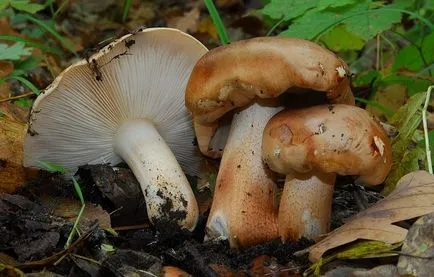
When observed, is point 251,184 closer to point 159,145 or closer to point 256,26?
point 159,145

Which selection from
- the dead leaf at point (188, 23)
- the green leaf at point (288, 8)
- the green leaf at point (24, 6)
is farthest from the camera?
the dead leaf at point (188, 23)

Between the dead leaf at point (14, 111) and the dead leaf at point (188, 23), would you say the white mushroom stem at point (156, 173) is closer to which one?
the dead leaf at point (14, 111)

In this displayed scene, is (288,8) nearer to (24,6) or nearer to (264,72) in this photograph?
(264,72)

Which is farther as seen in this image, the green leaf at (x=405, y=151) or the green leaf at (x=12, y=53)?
the green leaf at (x=12, y=53)

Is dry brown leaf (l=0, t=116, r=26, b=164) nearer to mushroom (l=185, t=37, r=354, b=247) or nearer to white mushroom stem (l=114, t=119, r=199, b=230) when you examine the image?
white mushroom stem (l=114, t=119, r=199, b=230)

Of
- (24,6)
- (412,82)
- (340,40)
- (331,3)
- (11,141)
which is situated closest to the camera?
(11,141)

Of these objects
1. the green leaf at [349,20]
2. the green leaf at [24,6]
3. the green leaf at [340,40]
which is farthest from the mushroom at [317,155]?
the green leaf at [340,40]

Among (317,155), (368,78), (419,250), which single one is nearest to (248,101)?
(317,155)
